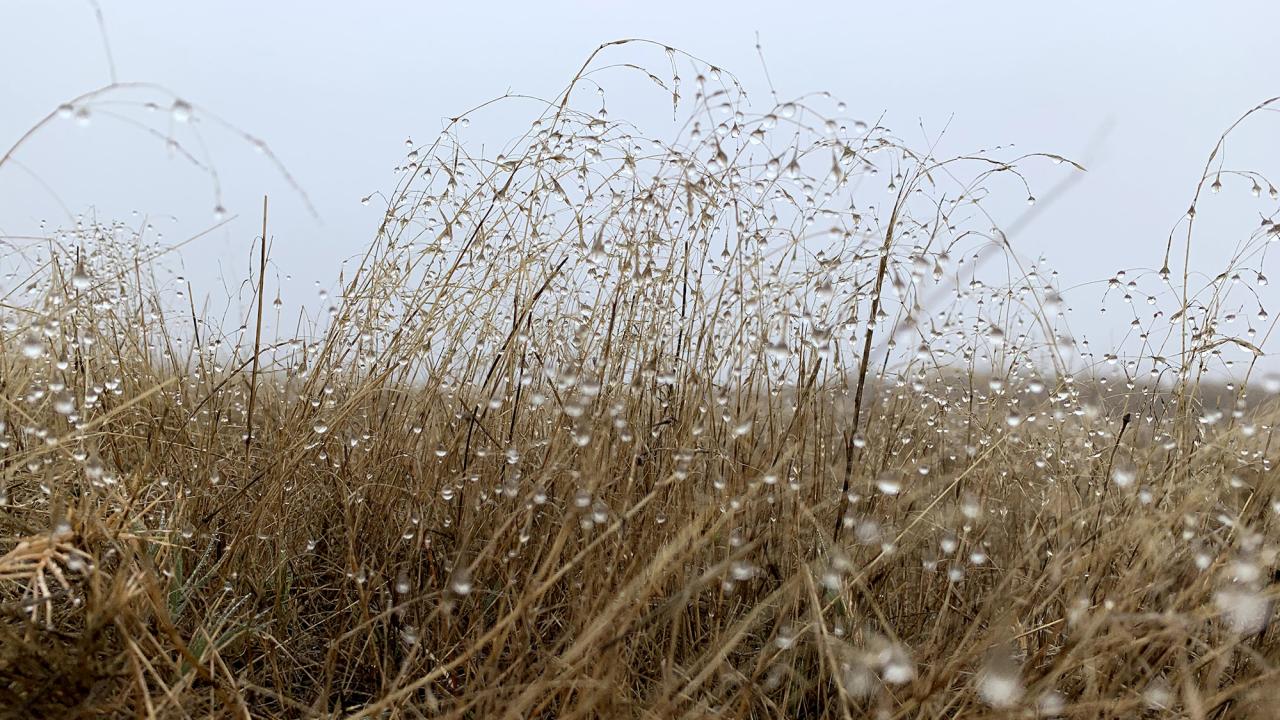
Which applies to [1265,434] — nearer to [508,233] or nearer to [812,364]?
[812,364]

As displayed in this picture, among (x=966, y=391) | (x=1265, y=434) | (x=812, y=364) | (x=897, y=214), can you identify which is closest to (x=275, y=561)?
(x=812, y=364)

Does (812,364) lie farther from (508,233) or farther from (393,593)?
(393,593)

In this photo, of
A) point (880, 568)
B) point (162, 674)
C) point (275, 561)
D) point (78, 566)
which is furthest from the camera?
point (275, 561)

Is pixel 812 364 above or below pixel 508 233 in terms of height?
below

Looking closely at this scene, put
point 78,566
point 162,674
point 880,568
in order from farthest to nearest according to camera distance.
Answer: point 880,568
point 162,674
point 78,566

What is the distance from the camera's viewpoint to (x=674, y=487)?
6.02 ft

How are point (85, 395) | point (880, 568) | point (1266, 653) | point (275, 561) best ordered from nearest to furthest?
point (1266, 653)
point (880, 568)
point (275, 561)
point (85, 395)

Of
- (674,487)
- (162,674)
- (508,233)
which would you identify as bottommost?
(162,674)

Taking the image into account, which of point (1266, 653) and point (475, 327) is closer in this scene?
point (1266, 653)

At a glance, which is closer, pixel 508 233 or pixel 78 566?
pixel 78 566

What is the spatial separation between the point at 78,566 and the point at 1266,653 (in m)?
2.02

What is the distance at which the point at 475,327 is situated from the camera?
2.23 m

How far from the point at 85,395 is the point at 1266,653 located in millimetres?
2598

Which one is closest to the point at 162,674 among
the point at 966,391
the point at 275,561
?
the point at 275,561
